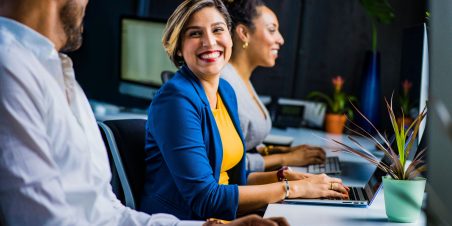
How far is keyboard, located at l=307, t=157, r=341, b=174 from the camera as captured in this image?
2.41 metres

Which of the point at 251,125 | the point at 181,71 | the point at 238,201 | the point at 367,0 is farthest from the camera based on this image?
the point at 367,0

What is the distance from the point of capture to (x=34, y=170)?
3.49 feet

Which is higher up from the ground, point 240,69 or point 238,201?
point 240,69

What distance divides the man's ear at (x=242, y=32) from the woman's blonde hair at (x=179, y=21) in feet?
2.16

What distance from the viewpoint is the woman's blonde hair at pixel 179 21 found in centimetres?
207

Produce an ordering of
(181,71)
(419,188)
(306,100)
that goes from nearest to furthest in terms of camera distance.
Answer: (419,188)
(181,71)
(306,100)

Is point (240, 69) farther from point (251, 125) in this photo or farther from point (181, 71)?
point (181, 71)

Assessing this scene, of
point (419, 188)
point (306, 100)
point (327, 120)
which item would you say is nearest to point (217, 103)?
point (419, 188)

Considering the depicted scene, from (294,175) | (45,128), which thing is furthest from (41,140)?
(294,175)

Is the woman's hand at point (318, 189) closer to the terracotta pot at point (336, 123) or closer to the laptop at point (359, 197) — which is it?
the laptop at point (359, 197)

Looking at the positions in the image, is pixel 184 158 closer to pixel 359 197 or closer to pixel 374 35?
pixel 359 197

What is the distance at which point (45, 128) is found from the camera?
3.65ft

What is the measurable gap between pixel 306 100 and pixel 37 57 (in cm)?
292

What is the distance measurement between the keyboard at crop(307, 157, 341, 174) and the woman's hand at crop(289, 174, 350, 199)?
0.45m
